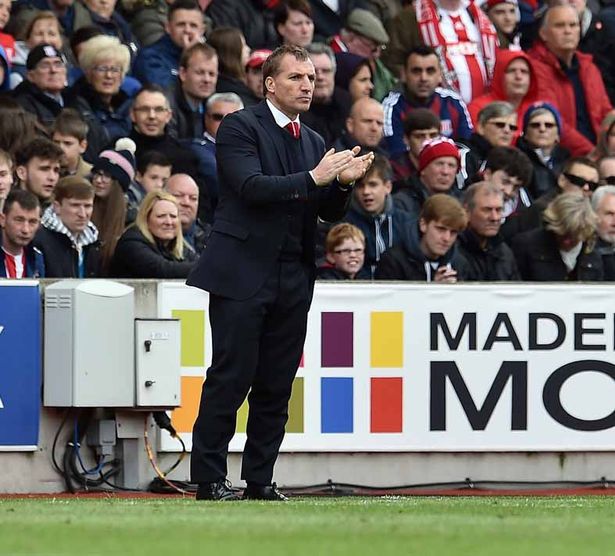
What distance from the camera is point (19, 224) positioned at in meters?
12.7

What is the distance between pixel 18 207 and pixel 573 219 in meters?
4.55

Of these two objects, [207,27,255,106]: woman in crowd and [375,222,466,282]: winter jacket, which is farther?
[207,27,255,106]: woman in crowd

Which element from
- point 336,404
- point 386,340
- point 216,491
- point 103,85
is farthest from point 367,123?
point 216,491

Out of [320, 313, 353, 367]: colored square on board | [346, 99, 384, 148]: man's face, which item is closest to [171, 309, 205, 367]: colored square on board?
[320, 313, 353, 367]: colored square on board

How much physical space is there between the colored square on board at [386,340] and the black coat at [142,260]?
1.36 metres

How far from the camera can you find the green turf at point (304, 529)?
715 centimetres

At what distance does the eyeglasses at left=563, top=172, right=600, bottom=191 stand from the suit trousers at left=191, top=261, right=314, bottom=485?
A: 6714 mm

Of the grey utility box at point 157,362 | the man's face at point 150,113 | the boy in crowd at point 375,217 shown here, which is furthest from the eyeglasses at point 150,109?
the grey utility box at point 157,362

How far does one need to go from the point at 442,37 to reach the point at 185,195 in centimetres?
525

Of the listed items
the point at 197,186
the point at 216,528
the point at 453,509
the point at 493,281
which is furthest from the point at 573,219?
the point at 216,528

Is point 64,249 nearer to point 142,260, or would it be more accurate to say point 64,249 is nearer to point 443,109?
point 142,260

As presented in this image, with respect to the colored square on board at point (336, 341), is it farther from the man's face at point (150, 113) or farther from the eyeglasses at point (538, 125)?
the eyeglasses at point (538, 125)

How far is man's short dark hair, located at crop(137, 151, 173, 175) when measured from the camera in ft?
48.3

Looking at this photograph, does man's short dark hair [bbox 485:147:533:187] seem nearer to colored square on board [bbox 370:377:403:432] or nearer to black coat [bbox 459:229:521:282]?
black coat [bbox 459:229:521:282]
